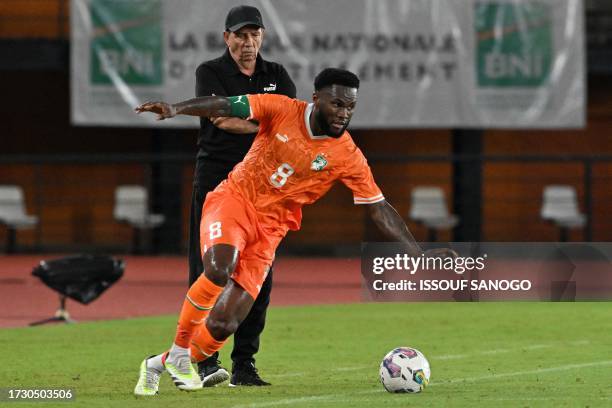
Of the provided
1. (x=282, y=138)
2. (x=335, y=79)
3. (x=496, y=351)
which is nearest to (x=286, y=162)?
(x=282, y=138)

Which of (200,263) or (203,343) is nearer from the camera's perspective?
(203,343)

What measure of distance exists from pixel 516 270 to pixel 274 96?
401 centimetres

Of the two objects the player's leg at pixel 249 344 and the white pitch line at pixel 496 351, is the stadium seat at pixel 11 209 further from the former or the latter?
the player's leg at pixel 249 344

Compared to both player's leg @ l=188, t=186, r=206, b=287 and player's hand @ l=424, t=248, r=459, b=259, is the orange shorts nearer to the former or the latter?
player's leg @ l=188, t=186, r=206, b=287

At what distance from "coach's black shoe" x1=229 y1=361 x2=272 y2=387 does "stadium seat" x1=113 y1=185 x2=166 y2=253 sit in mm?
14122

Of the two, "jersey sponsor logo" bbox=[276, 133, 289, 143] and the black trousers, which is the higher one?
"jersey sponsor logo" bbox=[276, 133, 289, 143]

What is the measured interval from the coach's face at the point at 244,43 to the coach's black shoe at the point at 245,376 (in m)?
1.93

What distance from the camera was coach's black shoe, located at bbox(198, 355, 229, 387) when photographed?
874cm

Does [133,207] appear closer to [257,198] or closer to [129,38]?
[129,38]

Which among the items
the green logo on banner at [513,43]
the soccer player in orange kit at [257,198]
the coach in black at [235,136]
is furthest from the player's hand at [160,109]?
the green logo on banner at [513,43]

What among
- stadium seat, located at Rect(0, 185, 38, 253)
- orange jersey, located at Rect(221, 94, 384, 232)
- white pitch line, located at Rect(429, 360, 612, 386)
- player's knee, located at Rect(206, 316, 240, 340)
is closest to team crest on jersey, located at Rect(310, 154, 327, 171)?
orange jersey, located at Rect(221, 94, 384, 232)

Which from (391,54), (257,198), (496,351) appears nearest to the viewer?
(257,198)

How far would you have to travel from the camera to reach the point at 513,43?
2102 centimetres

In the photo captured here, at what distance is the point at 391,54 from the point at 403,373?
42.1 ft
